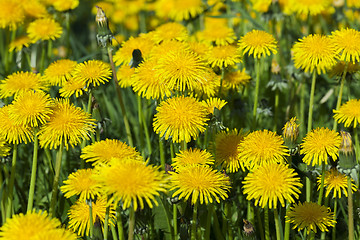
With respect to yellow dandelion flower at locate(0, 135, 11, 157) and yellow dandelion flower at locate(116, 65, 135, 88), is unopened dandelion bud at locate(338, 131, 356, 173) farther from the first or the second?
yellow dandelion flower at locate(0, 135, 11, 157)

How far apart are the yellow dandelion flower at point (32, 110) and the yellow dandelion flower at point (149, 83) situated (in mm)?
395

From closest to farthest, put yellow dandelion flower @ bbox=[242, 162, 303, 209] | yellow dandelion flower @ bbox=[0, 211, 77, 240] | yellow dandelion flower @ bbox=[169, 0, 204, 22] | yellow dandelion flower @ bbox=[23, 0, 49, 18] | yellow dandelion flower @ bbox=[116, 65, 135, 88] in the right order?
yellow dandelion flower @ bbox=[0, 211, 77, 240]
yellow dandelion flower @ bbox=[242, 162, 303, 209]
yellow dandelion flower @ bbox=[116, 65, 135, 88]
yellow dandelion flower @ bbox=[23, 0, 49, 18]
yellow dandelion flower @ bbox=[169, 0, 204, 22]

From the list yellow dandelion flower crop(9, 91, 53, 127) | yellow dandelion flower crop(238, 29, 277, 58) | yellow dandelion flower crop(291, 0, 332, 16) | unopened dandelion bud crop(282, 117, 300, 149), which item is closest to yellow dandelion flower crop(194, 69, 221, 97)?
yellow dandelion flower crop(238, 29, 277, 58)

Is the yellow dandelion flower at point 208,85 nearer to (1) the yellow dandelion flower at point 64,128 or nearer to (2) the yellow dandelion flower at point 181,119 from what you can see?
(2) the yellow dandelion flower at point 181,119

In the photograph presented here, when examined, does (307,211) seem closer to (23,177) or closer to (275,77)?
(275,77)

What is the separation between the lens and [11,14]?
3047 millimetres

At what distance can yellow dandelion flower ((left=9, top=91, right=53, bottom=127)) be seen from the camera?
5.82 ft

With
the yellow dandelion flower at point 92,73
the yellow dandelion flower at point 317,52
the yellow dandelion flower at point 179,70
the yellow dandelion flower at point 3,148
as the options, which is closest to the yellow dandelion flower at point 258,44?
the yellow dandelion flower at point 317,52

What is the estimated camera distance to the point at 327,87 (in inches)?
137

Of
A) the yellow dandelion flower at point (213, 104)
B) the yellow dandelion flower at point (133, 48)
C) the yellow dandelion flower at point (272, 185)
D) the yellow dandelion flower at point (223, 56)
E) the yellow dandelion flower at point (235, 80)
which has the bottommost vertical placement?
the yellow dandelion flower at point (272, 185)

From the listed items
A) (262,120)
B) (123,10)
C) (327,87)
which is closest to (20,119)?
(262,120)

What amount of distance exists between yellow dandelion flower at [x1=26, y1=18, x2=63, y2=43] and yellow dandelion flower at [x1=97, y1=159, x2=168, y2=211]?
5.59 ft

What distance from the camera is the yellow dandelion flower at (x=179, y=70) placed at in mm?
1894

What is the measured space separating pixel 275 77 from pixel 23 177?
154 centimetres
